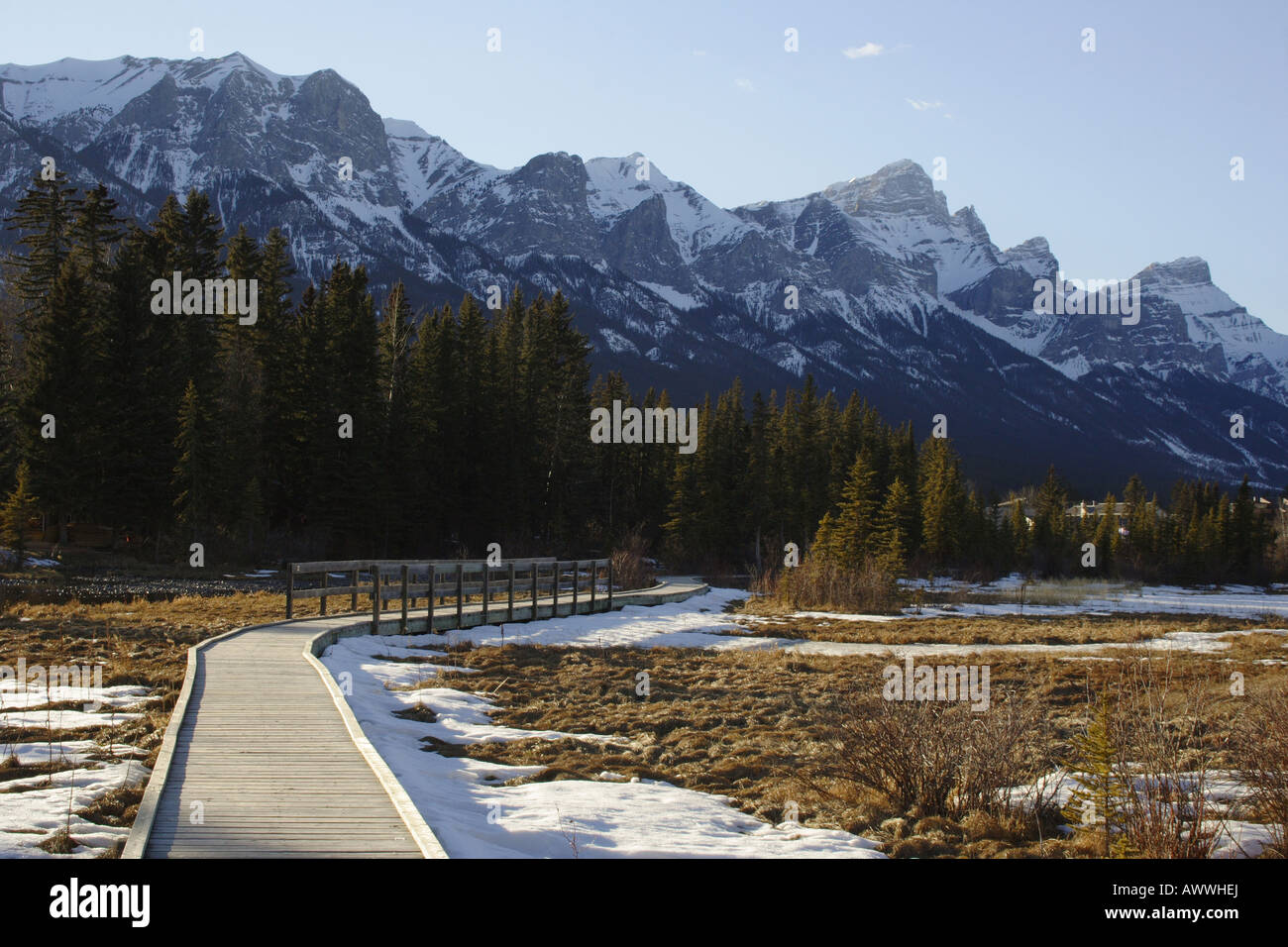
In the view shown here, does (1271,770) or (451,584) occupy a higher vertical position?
(451,584)

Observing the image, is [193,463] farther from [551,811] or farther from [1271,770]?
[1271,770]

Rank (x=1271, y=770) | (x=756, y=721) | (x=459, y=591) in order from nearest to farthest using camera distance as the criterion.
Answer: (x=1271, y=770)
(x=756, y=721)
(x=459, y=591)

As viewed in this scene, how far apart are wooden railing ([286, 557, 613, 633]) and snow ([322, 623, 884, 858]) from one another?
7.27 m

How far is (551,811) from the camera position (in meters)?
8.30

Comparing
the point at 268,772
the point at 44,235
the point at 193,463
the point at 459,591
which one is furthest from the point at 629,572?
the point at 268,772

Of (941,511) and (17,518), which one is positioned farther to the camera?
(941,511)

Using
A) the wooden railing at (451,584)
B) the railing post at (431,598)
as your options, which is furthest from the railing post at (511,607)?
the railing post at (431,598)

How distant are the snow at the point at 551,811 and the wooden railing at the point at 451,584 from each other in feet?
23.8

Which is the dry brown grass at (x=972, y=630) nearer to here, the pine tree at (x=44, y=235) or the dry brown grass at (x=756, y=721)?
the dry brown grass at (x=756, y=721)

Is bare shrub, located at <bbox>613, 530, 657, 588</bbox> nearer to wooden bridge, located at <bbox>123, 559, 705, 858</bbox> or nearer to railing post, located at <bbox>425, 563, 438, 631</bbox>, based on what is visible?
railing post, located at <bbox>425, 563, 438, 631</bbox>

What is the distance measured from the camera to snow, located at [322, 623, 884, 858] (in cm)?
738

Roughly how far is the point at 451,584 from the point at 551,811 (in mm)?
14322

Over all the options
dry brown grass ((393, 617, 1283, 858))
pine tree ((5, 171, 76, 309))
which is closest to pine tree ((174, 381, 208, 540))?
pine tree ((5, 171, 76, 309))

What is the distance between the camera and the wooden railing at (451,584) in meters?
19.7
